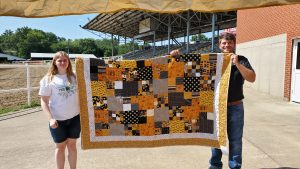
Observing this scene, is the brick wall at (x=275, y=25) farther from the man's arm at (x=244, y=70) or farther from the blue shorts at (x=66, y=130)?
the blue shorts at (x=66, y=130)

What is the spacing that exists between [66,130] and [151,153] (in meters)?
1.95

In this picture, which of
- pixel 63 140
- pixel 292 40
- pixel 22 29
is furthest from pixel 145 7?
pixel 22 29

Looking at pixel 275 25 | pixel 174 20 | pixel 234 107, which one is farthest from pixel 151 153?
pixel 174 20

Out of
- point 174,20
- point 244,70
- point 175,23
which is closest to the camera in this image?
point 244,70

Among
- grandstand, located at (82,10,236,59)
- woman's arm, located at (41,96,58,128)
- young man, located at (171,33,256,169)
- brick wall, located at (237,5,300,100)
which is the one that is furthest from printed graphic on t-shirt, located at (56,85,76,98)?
grandstand, located at (82,10,236,59)

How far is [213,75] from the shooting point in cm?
414

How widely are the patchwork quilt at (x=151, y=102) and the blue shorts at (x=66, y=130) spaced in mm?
96

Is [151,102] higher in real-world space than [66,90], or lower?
lower

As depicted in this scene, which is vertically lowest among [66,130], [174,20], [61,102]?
[66,130]

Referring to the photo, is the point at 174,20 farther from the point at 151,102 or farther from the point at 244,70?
the point at 244,70

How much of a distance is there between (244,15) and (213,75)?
16.9 m

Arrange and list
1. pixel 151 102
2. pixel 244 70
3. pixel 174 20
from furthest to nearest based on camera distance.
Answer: pixel 174 20
pixel 151 102
pixel 244 70

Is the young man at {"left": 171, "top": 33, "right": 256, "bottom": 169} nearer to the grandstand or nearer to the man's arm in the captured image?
the man's arm

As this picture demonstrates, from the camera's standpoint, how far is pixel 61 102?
12.9 ft
